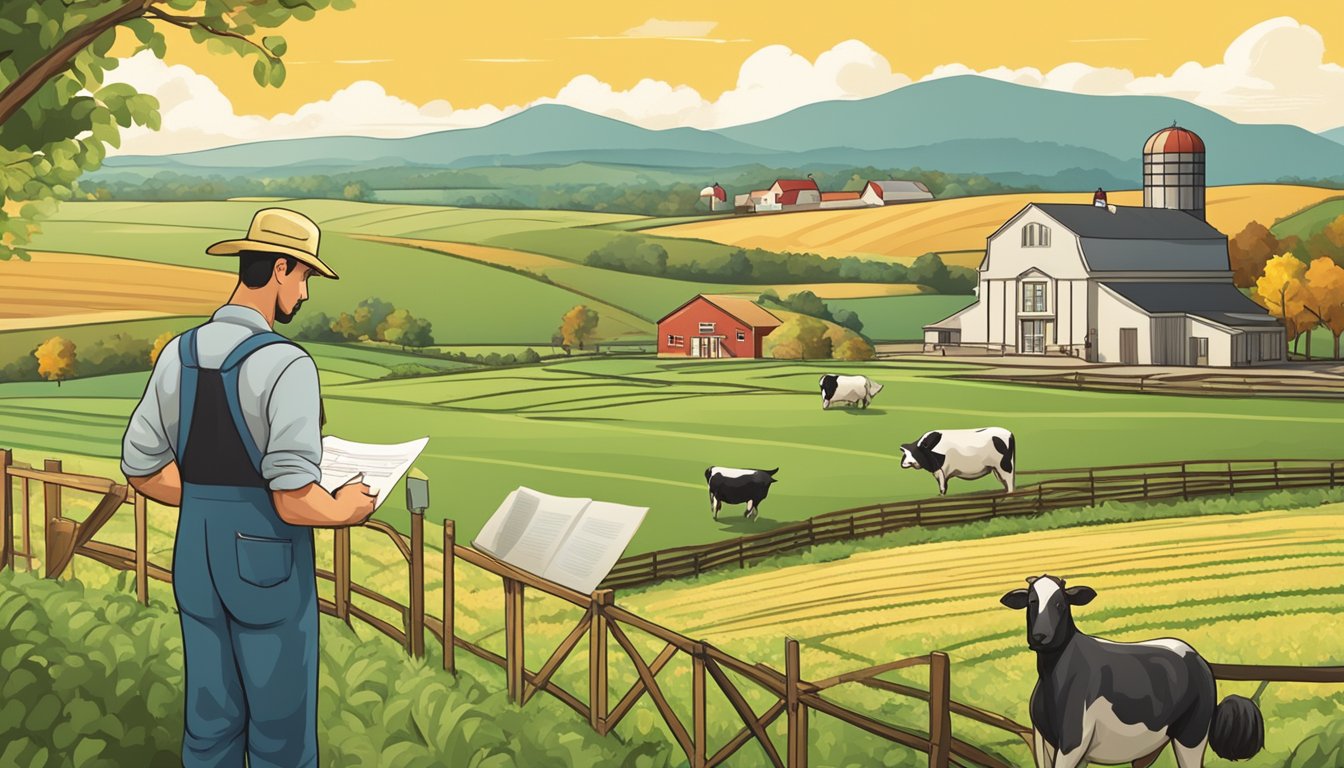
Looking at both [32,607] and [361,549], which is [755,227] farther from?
[32,607]

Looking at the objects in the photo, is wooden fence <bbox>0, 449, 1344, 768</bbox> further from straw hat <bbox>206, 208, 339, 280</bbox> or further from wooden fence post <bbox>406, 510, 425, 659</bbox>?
straw hat <bbox>206, 208, 339, 280</bbox>

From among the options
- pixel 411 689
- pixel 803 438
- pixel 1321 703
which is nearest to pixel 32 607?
pixel 411 689

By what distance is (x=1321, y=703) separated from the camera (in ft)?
27.4

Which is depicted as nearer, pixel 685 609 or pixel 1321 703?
pixel 1321 703

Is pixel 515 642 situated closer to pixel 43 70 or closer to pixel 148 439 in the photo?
pixel 148 439

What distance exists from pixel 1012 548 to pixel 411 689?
869 cm

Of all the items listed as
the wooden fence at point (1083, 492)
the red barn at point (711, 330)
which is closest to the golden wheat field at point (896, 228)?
the red barn at point (711, 330)

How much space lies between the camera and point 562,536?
6.86 meters

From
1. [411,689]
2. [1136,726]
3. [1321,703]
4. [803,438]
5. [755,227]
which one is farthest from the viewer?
[755,227]

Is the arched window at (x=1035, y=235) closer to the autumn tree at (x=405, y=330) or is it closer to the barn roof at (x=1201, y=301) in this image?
the barn roof at (x=1201, y=301)

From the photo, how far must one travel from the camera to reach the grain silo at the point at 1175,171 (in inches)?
751

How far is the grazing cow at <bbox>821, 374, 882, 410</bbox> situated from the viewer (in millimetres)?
18641

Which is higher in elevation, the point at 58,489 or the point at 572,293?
the point at 572,293

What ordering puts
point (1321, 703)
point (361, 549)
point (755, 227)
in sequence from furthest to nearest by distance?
point (755, 227), point (361, 549), point (1321, 703)
